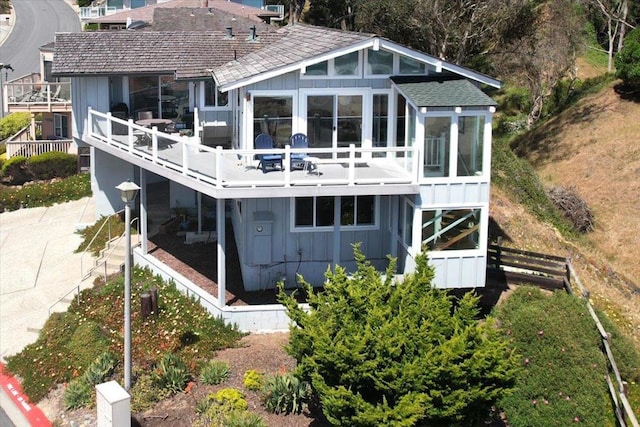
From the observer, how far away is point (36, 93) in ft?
110

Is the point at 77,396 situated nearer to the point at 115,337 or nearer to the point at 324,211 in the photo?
the point at 115,337

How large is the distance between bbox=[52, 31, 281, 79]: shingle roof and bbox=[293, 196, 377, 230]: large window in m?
6.66

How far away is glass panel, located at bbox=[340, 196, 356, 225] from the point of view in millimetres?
21047

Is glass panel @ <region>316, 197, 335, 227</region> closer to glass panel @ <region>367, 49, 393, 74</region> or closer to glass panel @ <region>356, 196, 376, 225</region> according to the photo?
glass panel @ <region>356, 196, 376, 225</region>

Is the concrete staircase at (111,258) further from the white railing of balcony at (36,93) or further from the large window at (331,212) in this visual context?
the white railing of balcony at (36,93)

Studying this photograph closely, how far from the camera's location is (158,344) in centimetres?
1905

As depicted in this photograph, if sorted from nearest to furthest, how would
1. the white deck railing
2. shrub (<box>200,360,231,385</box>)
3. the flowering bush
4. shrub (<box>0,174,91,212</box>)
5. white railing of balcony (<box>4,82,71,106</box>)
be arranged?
shrub (<box>200,360,231,385</box>)
the flowering bush
shrub (<box>0,174,91,212</box>)
white railing of balcony (<box>4,82,71,106</box>)
the white deck railing

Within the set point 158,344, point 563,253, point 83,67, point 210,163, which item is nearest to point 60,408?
point 158,344

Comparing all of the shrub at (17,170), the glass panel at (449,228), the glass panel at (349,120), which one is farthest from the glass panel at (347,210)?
the shrub at (17,170)

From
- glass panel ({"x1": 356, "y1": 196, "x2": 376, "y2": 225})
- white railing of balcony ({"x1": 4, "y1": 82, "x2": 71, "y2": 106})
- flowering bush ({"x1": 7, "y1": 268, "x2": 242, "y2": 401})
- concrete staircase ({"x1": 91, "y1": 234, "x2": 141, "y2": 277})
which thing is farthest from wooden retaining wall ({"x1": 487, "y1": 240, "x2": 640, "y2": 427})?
white railing of balcony ({"x1": 4, "y1": 82, "x2": 71, "y2": 106})

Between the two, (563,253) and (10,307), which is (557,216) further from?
(10,307)

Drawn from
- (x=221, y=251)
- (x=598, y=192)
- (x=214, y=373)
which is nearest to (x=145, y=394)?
(x=214, y=373)

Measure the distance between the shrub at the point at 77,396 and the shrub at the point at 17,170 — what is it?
19160mm

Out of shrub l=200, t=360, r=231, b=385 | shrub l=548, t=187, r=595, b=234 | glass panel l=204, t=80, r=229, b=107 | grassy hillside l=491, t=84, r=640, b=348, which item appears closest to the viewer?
shrub l=200, t=360, r=231, b=385
